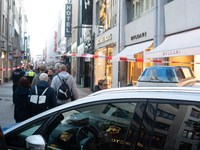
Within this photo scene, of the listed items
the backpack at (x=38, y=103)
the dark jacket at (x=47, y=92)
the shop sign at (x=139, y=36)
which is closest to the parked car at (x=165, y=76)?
the dark jacket at (x=47, y=92)

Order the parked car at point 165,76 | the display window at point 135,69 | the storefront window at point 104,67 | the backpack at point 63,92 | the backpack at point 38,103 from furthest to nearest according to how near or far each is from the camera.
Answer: the storefront window at point 104,67, the display window at point 135,69, the parked car at point 165,76, the backpack at point 63,92, the backpack at point 38,103

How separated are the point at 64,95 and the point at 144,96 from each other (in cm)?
400

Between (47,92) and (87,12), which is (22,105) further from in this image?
(87,12)

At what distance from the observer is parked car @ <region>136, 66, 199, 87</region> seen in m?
6.41

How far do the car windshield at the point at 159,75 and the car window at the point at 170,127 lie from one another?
472cm

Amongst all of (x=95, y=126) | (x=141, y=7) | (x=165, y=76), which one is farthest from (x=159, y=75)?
(x=141, y=7)

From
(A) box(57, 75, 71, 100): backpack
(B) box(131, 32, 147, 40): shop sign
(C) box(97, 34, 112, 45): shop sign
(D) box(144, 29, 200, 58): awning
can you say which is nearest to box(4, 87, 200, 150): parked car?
(A) box(57, 75, 71, 100): backpack

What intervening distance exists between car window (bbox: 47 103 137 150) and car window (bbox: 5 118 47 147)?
8.8 inches

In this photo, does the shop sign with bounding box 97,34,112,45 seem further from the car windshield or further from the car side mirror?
the car side mirror

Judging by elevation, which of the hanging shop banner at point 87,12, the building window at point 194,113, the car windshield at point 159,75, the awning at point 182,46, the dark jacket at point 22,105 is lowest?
the dark jacket at point 22,105

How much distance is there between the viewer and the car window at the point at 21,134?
2416mm

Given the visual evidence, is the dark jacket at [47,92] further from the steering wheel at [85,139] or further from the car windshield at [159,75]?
the car windshield at [159,75]

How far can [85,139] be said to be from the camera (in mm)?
2246

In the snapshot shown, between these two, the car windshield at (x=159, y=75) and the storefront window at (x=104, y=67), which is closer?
the car windshield at (x=159, y=75)
